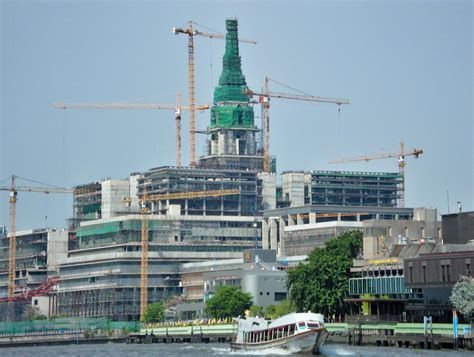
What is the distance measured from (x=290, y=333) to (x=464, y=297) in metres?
26.7

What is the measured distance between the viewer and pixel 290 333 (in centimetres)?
17650

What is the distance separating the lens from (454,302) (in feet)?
640

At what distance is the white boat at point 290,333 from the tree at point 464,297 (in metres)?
22.6

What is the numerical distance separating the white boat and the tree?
2260cm

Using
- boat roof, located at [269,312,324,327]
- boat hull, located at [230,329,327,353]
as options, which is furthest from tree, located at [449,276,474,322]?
boat hull, located at [230,329,327,353]

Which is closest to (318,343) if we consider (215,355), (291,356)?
(291,356)

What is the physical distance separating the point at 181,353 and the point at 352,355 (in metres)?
31.1

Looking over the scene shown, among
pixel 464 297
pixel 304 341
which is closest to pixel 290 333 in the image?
pixel 304 341

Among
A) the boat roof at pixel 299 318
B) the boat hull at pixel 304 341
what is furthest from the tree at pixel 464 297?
the boat hull at pixel 304 341

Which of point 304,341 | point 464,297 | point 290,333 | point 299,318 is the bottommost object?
point 304,341

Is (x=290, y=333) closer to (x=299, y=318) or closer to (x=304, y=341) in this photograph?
(x=299, y=318)

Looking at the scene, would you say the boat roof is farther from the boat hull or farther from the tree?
the tree

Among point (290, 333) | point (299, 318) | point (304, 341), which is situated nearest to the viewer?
point (304, 341)

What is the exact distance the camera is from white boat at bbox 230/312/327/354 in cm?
17350
